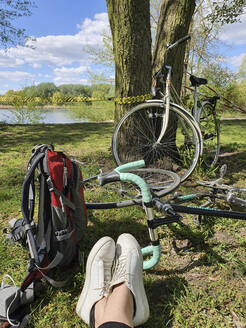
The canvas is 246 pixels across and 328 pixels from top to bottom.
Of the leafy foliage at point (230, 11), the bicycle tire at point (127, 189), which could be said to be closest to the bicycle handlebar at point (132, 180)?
the bicycle tire at point (127, 189)

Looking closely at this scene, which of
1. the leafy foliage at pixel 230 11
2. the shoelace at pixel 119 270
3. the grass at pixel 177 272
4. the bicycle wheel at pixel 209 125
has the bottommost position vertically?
the grass at pixel 177 272

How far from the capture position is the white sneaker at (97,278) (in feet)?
4.23

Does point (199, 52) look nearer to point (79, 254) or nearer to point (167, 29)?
point (167, 29)

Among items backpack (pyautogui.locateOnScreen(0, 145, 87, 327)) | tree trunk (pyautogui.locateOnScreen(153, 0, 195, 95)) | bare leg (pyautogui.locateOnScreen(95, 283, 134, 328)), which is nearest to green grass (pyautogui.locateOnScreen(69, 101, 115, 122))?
tree trunk (pyautogui.locateOnScreen(153, 0, 195, 95))

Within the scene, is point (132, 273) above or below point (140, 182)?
below

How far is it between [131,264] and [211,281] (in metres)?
0.66

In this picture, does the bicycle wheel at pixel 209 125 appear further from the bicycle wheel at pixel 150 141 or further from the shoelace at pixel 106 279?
the shoelace at pixel 106 279

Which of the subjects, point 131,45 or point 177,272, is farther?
point 131,45

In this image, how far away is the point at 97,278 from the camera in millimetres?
1347

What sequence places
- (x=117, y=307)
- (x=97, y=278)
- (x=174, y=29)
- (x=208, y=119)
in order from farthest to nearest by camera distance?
(x=208, y=119), (x=174, y=29), (x=97, y=278), (x=117, y=307)

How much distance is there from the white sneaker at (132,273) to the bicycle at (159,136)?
153 centimetres

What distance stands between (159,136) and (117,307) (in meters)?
2.16

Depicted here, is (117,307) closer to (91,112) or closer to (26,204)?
(26,204)

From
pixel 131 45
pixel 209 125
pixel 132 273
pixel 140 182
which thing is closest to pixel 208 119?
pixel 209 125
